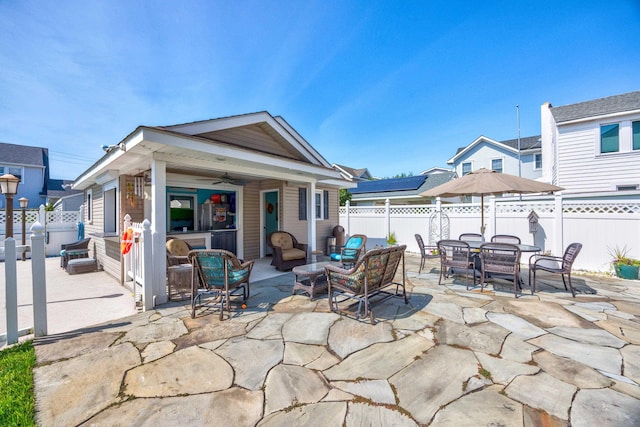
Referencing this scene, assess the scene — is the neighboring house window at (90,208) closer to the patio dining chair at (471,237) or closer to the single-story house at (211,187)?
the single-story house at (211,187)

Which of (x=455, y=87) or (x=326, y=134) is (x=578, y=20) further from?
(x=326, y=134)

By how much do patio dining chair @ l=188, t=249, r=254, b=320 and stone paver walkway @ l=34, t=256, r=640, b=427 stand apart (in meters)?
0.34

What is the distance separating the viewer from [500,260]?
4.85m

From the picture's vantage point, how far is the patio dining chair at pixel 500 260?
4.61 metres

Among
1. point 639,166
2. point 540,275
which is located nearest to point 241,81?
point 540,275

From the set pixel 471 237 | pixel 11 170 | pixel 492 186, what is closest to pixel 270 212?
pixel 471 237

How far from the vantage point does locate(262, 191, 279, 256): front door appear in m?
8.77

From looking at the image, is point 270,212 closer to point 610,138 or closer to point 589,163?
point 589,163

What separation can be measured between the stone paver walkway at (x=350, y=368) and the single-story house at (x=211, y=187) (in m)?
1.70

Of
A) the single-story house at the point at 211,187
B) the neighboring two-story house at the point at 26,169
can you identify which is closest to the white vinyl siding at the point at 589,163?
the single-story house at the point at 211,187

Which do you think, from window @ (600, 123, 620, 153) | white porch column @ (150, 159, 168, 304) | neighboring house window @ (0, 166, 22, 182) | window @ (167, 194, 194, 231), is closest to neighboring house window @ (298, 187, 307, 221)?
window @ (167, 194, 194, 231)

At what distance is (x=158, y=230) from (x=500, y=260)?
6106 mm

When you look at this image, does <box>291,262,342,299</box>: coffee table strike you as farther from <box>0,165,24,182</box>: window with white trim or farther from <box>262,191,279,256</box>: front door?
<box>0,165,24,182</box>: window with white trim

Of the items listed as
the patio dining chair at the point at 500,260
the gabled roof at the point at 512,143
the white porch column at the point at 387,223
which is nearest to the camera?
the patio dining chair at the point at 500,260
